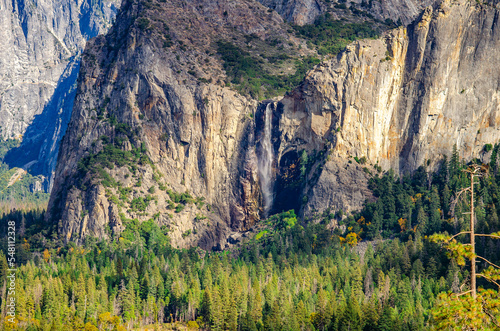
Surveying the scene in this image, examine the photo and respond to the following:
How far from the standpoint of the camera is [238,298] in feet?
420

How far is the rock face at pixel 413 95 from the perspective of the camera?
183 metres

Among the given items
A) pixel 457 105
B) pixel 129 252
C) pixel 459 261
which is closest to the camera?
pixel 459 261

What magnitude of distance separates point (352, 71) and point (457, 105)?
29821mm

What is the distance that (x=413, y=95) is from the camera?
190000 millimetres

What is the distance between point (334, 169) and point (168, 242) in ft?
162

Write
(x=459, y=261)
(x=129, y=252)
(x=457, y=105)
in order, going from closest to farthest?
(x=459, y=261) < (x=129, y=252) < (x=457, y=105)

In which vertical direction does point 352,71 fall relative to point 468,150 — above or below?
above

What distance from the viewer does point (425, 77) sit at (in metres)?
188

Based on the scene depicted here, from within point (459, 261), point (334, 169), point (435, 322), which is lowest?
point (435, 322)

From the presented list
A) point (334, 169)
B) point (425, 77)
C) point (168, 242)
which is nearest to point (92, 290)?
point (168, 242)

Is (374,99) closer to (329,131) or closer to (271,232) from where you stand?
(329,131)

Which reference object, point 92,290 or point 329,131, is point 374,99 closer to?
point 329,131

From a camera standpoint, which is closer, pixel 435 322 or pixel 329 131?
pixel 435 322

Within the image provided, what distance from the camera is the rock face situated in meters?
183
